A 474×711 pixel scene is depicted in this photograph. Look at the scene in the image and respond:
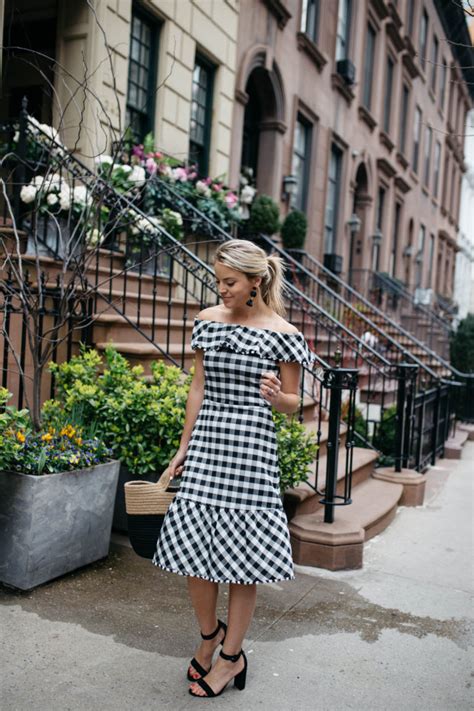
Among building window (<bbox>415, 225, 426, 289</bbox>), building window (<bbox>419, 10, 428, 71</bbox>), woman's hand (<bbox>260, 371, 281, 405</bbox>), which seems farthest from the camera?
building window (<bbox>415, 225, 426, 289</bbox>)

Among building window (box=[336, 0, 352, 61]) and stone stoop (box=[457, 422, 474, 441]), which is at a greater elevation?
building window (box=[336, 0, 352, 61])

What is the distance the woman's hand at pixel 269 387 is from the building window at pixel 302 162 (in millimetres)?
11596

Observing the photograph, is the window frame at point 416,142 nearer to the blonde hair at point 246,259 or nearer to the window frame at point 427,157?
the window frame at point 427,157

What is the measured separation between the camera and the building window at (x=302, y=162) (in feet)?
46.1

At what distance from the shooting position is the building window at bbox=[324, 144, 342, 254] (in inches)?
627

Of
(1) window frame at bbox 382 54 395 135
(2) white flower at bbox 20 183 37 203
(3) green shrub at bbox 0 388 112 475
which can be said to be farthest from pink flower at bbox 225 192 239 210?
(1) window frame at bbox 382 54 395 135

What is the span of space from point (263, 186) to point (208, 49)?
315 centimetres

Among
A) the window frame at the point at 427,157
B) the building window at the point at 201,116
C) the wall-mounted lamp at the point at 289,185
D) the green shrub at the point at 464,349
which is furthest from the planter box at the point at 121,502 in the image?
the window frame at the point at 427,157

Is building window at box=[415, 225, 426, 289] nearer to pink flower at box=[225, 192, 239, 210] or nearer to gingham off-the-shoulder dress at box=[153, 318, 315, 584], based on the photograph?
pink flower at box=[225, 192, 239, 210]

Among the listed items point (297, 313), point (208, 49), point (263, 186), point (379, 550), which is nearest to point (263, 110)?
point (263, 186)

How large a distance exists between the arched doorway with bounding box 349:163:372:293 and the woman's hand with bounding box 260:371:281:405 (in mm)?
15130

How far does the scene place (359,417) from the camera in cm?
820

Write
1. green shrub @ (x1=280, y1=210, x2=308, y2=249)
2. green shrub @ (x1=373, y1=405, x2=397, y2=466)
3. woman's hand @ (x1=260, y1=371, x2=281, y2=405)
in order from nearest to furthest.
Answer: woman's hand @ (x1=260, y1=371, x2=281, y2=405) → green shrub @ (x1=373, y1=405, x2=397, y2=466) → green shrub @ (x1=280, y1=210, x2=308, y2=249)

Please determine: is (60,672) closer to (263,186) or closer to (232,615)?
(232,615)
